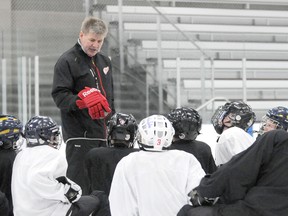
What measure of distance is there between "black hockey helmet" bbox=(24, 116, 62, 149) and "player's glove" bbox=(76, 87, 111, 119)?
0.29m

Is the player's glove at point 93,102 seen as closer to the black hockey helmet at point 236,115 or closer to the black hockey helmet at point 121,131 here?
the black hockey helmet at point 121,131

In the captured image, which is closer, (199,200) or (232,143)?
(199,200)

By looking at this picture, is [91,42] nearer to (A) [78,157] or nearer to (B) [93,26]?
(B) [93,26]

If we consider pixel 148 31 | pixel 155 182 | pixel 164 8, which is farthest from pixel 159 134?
pixel 164 8

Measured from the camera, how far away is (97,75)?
13.1ft

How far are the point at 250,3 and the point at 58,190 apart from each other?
6.48m

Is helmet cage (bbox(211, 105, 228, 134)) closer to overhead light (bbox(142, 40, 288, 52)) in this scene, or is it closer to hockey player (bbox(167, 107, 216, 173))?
hockey player (bbox(167, 107, 216, 173))

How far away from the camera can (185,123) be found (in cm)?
375

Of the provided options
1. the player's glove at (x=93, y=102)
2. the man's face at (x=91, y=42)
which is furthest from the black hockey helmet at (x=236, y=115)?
the man's face at (x=91, y=42)

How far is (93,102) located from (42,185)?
26.7 inches

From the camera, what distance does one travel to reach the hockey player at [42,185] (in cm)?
314

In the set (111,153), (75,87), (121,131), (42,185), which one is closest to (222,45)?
(75,87)

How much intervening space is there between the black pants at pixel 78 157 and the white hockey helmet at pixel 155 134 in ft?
2.55

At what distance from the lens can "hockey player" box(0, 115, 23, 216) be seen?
11.6 ft
